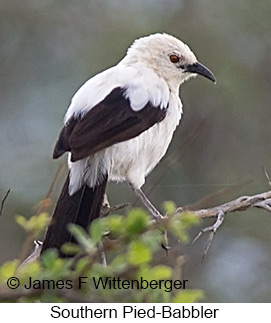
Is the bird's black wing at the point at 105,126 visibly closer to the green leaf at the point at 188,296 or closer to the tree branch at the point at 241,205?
the tree branch at the point at 241,205

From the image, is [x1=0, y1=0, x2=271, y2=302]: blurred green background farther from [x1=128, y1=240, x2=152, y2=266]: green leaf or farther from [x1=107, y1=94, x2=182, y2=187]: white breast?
[x1=128, y1=240, x2=152, y2=266]: green leaf

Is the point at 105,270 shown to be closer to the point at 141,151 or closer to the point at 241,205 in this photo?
the point at 241,205

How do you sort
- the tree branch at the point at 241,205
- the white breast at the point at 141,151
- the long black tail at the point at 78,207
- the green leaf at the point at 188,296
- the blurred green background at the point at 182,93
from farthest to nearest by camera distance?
1. the blurred green background at the point at 182,93
2. the white breast at the point at 141,151
3. the long black tail at the point at 78,207
4. the tree branch at the point at 241,205
5. the green leaf at the point at 188,296

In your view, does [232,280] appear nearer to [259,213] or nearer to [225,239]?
[225,239]

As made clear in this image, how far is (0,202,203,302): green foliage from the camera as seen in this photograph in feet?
6.41

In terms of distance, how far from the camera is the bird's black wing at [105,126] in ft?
12.0

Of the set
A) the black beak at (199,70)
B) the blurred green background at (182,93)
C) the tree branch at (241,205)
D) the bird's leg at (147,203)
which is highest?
the blurred green background at (182,93)

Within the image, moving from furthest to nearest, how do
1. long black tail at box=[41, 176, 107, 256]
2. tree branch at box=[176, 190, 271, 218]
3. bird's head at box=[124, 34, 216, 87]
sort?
1. bird's head at box=[124, 34, 216, 87]
2. long black tail at box=[41, 176, 107, 256]
3. tree branch at box=[176, 190, 271, 218]

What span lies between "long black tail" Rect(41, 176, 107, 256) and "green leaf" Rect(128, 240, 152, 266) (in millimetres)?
1533

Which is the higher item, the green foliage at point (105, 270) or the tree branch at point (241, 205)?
the tree branch at point (241, 205)

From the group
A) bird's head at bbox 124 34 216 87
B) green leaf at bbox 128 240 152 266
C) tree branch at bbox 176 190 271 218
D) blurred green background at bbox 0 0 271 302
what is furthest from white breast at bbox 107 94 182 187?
blurred green background at bbox 0 0 271 302

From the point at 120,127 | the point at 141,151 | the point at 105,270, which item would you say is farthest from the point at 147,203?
the point at 105,270

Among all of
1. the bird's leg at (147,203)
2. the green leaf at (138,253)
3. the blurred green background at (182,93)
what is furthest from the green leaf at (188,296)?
the blurred green background at (182,93)
